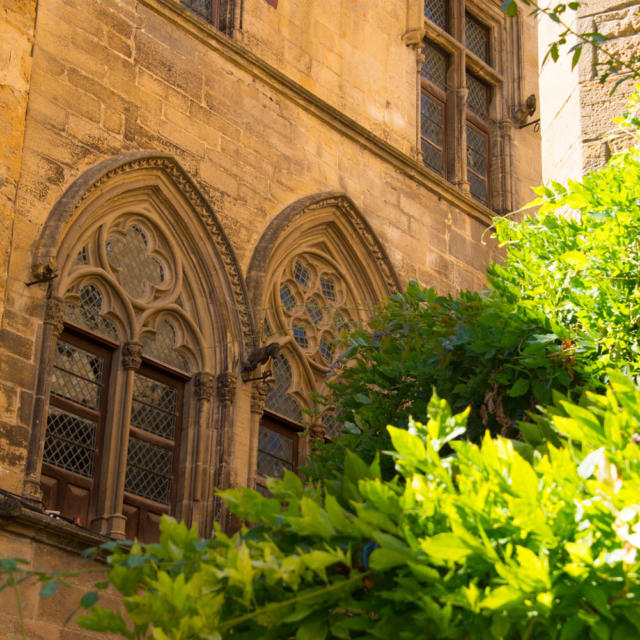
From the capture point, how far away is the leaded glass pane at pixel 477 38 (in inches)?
613

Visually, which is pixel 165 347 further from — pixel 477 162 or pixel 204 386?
pixel 477 162

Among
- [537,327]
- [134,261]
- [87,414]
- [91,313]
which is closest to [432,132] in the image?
[134,261]

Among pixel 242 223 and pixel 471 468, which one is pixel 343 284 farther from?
pixel 471 468

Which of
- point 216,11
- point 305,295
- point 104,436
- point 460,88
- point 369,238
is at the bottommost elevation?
point 104,436

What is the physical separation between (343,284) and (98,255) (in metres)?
3.03

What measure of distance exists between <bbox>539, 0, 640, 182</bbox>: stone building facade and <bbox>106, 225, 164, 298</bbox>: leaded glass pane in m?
5.17

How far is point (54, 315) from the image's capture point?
898 centimetres

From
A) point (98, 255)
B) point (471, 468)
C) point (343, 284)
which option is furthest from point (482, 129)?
point (471, 468)

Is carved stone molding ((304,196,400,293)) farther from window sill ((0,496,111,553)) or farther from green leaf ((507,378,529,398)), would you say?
green leaf ((507,378,529,398))

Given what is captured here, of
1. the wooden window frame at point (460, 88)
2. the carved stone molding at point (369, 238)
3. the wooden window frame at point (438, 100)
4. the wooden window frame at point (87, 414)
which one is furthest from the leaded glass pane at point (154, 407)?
the wooden window frame at point (438, 100)

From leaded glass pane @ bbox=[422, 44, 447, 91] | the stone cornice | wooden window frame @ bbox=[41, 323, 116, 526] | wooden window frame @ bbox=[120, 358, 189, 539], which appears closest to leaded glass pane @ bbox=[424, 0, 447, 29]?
leaded glass pane @ bbox=[422, 44, 447, 91]

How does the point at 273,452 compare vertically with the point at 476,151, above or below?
below

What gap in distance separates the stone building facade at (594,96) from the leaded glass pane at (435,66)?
9034mm

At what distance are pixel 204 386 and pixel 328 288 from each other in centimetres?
230
